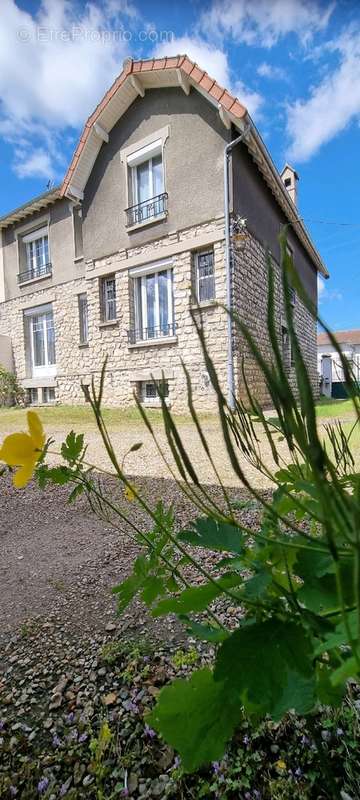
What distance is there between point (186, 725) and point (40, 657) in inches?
40.2

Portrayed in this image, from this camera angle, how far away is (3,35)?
287cm

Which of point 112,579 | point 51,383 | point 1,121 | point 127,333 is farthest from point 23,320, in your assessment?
point 112,579

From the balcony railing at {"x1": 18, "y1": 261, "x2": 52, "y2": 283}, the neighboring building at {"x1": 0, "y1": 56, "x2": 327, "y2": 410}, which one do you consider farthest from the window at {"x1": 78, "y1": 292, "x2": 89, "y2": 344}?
the balcony railing at {"x1": 18, "y1": 261, "x2": 52, "y2": 283}

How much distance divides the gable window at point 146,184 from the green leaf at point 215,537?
965 centimetres

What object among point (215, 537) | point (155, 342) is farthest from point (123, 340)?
point (215, 537)

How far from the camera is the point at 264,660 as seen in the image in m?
0.37

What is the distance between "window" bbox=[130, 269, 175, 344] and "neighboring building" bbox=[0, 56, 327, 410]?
0.10 ft

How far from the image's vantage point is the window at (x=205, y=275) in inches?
338

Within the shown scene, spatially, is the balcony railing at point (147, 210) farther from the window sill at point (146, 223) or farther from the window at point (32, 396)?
the window at point (32, 396)

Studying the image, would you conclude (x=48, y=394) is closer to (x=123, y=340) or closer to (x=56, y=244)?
(x=123, y=340)

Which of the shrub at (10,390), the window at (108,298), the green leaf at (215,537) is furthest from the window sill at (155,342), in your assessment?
the green leaf at (215,537)

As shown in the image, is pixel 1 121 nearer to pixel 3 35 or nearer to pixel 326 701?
pixel 3 35

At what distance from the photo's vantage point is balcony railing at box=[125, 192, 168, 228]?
29.9ft

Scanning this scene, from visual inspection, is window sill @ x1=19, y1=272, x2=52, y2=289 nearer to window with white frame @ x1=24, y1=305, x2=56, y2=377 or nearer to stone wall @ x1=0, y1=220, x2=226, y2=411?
stone wall @ x1=0, y1=220, x2=226, y2=411
